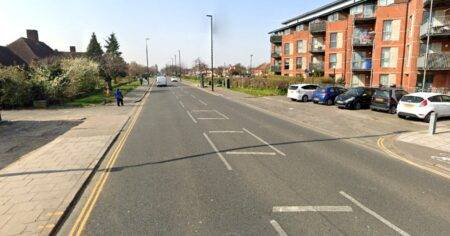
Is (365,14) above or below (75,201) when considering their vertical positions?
above

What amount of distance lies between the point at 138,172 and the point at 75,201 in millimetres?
1949

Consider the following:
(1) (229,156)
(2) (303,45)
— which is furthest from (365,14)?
(1) (229,156)

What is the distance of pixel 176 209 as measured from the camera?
6.06 metres

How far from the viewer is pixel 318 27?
4928 centimetres

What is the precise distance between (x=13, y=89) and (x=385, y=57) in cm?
3381

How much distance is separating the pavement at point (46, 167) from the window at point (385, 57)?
29.5 metres

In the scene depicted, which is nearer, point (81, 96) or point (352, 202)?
point (352, 202)

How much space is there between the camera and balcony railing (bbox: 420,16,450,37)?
27097mm

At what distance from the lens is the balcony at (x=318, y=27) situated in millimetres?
48531

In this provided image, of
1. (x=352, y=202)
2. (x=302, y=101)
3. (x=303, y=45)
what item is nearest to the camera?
(x=352, y=202)

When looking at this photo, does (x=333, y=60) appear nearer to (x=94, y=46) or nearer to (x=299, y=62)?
(x=299, y=62)

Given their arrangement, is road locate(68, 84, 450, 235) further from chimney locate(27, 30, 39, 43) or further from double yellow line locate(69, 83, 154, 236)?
chimney locate(27, 30, 39, 43)

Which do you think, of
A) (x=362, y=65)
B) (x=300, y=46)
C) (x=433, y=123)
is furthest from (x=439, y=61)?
(x=300, y=46)

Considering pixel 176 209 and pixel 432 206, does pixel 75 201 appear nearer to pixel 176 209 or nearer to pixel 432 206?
pixel 176 209
